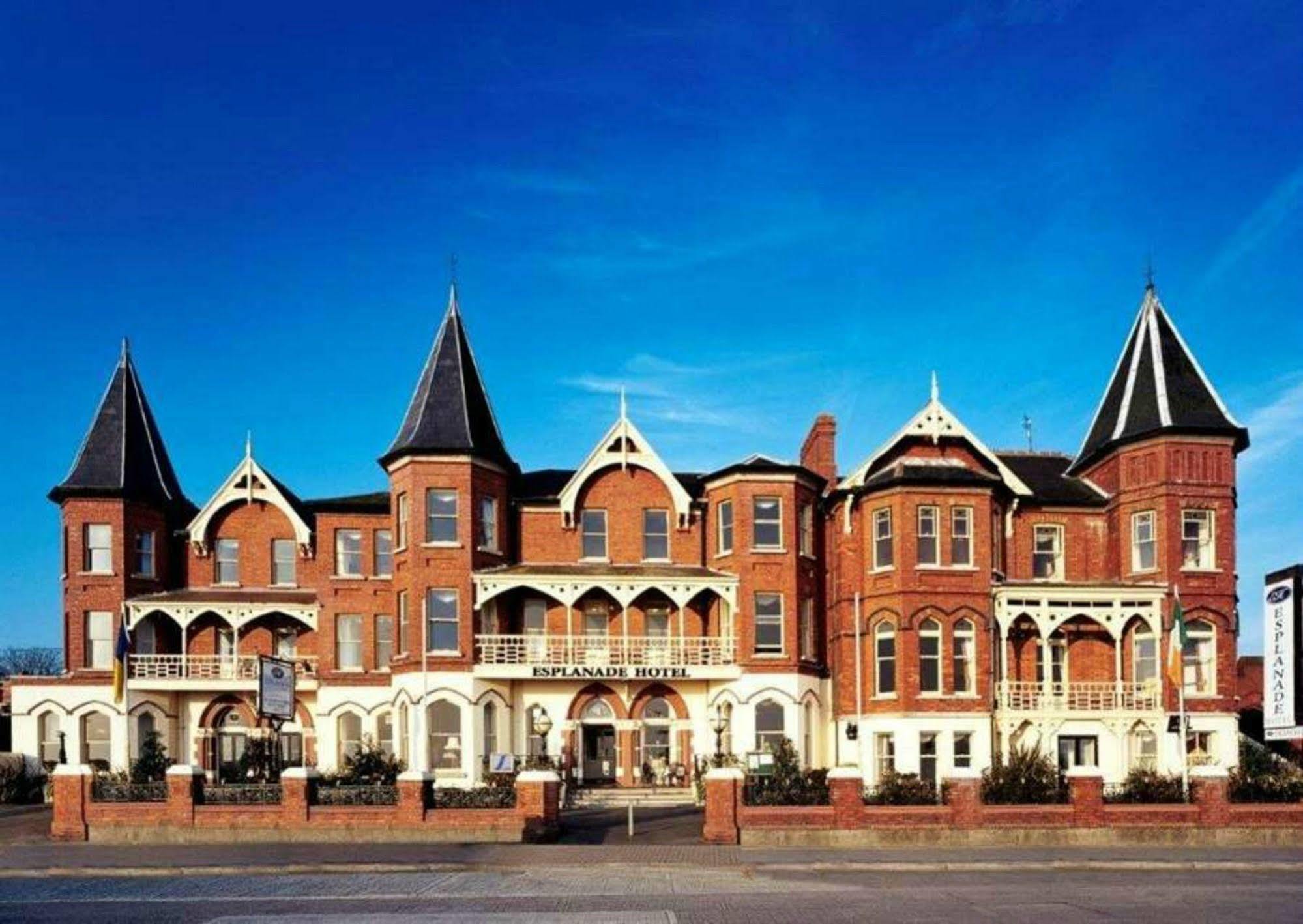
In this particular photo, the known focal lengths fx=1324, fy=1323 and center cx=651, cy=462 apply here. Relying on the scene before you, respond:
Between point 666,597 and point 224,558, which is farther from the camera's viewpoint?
point 224,558

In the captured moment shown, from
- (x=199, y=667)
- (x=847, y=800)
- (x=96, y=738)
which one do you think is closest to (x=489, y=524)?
(x=199, y=667)

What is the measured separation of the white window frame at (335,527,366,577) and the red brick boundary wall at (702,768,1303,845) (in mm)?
19649

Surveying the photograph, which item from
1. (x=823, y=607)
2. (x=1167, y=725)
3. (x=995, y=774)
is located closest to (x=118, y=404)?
(x=823, y=607)

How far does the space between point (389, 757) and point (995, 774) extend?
52.5ft

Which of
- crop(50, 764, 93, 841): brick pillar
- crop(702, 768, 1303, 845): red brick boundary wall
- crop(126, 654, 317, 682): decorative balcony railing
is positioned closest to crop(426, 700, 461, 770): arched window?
crop(126, 654, 317, 682): decorative balcony railing

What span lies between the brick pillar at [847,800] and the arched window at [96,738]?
86.4 ft

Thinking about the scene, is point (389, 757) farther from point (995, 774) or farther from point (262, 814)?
point (995, 774)

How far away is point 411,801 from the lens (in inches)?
1076

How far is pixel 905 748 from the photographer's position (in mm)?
37188

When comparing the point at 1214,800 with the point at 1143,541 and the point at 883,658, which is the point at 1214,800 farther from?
the point at 1143,541

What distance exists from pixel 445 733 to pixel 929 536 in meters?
15.2

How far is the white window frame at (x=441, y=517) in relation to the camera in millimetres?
39156

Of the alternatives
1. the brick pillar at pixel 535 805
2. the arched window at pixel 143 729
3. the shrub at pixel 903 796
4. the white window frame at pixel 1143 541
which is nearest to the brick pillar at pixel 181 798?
the brick pillar at pixel 535 805

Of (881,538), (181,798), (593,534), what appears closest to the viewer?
(181,798)
